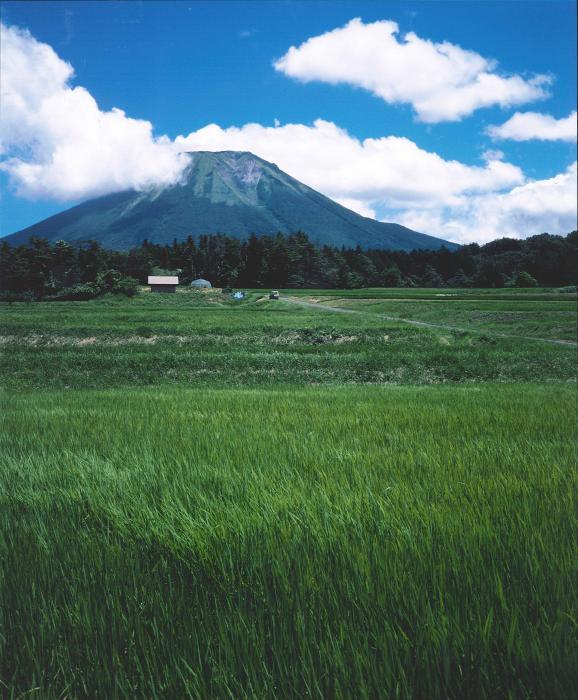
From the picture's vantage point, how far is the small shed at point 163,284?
105562mm

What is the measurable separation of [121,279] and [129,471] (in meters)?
94.9

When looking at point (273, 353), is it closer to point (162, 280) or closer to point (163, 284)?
point (163, 284)

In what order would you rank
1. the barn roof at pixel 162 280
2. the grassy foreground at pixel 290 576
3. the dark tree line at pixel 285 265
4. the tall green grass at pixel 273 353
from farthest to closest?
the barn roof at pixel 162 280 < the dark tree line at pixel 285 265 < the tall green grass at pixel 273 353 < the grassy foreground at pixel 290 576

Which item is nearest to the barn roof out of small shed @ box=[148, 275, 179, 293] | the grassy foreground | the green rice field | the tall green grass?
small shed @ box=[148, 275, 179, 293]

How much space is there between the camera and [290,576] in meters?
2.07

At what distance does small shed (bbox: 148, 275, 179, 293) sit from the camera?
105562 mm

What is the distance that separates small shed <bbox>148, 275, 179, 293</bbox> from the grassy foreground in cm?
10632

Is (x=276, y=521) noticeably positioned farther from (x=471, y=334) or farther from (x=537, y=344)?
(x=471, y=334)

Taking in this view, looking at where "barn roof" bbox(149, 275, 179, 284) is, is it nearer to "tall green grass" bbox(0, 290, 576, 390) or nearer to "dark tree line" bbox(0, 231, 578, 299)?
"dark tree line" bbox(0, 231, 578, 299)

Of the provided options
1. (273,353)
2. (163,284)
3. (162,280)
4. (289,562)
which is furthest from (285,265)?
(289,562)

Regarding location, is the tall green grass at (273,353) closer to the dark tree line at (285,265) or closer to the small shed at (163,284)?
the dark tree line at (285,265)

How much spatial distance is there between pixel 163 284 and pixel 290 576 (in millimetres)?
111331

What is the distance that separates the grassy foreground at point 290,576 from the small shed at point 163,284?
349 ft

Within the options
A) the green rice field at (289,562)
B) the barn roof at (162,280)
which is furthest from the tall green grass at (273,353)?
the barn roof at (162,280)
